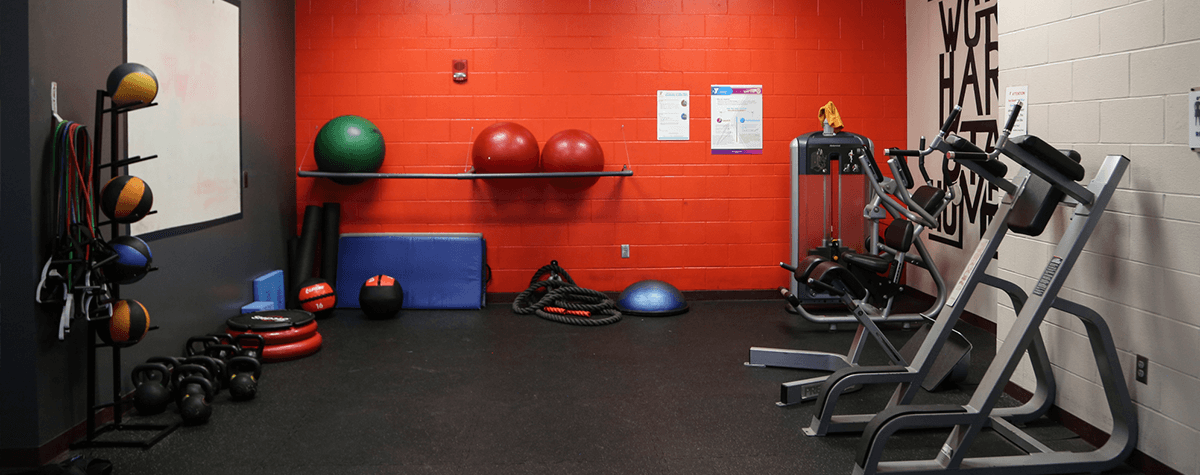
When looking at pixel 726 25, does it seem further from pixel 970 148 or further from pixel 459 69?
pixel 970 148

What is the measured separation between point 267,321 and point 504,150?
2043 mm

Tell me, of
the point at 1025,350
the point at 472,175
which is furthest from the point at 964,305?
the point at 472,175

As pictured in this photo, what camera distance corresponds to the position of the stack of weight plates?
457cm

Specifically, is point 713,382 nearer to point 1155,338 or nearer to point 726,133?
point 1155,338

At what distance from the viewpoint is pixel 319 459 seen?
310 cm

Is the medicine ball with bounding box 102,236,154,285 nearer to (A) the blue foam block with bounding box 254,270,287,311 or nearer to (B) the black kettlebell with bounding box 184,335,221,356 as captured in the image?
(B) the black kettlebell with bounding box 184,335,221,356

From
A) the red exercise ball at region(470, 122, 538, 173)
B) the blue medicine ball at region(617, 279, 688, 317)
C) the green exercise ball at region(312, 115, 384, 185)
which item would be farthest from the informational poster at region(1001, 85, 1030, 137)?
the green exercise ball at region(312, 115, 384, 185)

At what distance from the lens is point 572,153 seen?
5.94 m

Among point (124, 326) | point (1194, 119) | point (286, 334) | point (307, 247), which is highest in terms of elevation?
point (1194, 119)

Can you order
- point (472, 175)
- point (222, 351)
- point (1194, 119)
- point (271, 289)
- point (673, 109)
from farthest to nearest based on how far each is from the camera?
point (673, 109) < point (472, 175) < point (271, 289) < point (222, 351) < point (1194, 119)

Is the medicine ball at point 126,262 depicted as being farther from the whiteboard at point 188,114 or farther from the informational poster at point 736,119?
the informational poster at point 736,119

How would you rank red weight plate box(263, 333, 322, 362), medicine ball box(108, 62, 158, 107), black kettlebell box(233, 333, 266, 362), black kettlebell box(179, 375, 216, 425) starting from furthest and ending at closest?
1. red weight plate box(263, 333, 322, 362)
2. black kettlebell box(233, 333, 266, 362)
3. black kettlebell box(179, 375, 216, 425)
4. medicine ball box(108, 62, 158, 107)

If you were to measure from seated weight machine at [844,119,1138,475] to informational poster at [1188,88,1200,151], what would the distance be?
0.65ft

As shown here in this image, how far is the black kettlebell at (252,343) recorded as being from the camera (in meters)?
4.40
